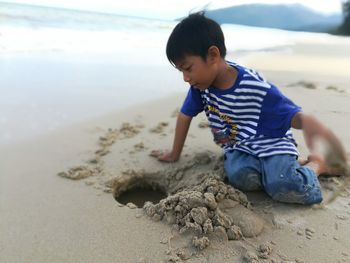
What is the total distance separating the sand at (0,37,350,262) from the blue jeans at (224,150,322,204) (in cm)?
5

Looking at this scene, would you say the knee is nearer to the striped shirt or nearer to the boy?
the boy

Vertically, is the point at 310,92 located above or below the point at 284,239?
below

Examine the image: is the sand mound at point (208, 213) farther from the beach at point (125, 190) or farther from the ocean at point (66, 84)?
the ocean at point (66, 84)

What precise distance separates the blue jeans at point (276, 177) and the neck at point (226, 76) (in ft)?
1.12

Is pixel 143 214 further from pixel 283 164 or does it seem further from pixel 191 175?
pixel 283 164

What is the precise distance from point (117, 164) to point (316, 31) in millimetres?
20466

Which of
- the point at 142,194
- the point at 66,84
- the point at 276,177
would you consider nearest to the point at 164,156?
the point at 142,194

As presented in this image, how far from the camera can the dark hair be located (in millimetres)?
1678

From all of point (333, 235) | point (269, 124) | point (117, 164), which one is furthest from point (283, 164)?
point (117, 164)

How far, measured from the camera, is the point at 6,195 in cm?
173

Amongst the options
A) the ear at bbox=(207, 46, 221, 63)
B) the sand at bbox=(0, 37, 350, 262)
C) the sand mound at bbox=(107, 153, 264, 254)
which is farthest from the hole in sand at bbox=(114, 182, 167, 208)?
the ear at bbox=(207, 46, 221, 63)

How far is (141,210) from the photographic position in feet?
5.42

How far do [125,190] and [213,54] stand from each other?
32.0 inches

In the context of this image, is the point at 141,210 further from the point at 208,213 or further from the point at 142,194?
the point at 142,194
